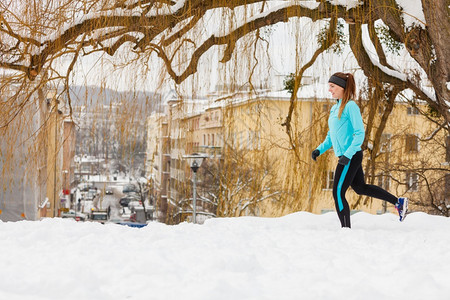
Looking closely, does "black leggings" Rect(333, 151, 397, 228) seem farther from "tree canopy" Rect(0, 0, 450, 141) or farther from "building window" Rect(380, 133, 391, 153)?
"building window" Rect(380, 133, 391, 153)

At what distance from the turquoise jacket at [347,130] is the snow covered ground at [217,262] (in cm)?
61

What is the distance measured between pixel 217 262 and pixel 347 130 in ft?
6.08

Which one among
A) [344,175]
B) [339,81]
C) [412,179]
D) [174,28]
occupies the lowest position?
[412,179]

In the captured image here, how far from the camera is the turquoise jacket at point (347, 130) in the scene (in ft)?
14.0

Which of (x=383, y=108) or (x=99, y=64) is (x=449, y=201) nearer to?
(x=383, y=108)

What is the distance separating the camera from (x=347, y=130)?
14.3ft

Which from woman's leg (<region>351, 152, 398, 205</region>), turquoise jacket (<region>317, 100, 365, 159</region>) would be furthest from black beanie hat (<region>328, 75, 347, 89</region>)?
woman's leg (<region>351, 152, 398, 205</region>)

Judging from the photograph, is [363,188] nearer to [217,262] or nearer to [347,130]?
[347,130]

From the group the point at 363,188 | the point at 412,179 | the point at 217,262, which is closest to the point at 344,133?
the point at 363,188

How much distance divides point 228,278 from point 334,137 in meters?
2.05

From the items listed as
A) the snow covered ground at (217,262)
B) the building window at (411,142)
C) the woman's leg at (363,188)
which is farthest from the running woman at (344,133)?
the building window at (411,142)

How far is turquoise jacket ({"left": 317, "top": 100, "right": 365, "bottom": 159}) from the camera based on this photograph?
425 cm

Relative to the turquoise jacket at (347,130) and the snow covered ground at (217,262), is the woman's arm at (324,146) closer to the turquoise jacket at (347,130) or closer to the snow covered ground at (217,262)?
the turquoise jacket at (347,130)

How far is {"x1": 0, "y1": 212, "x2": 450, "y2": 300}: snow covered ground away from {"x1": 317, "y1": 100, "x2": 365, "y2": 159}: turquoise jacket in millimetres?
615
